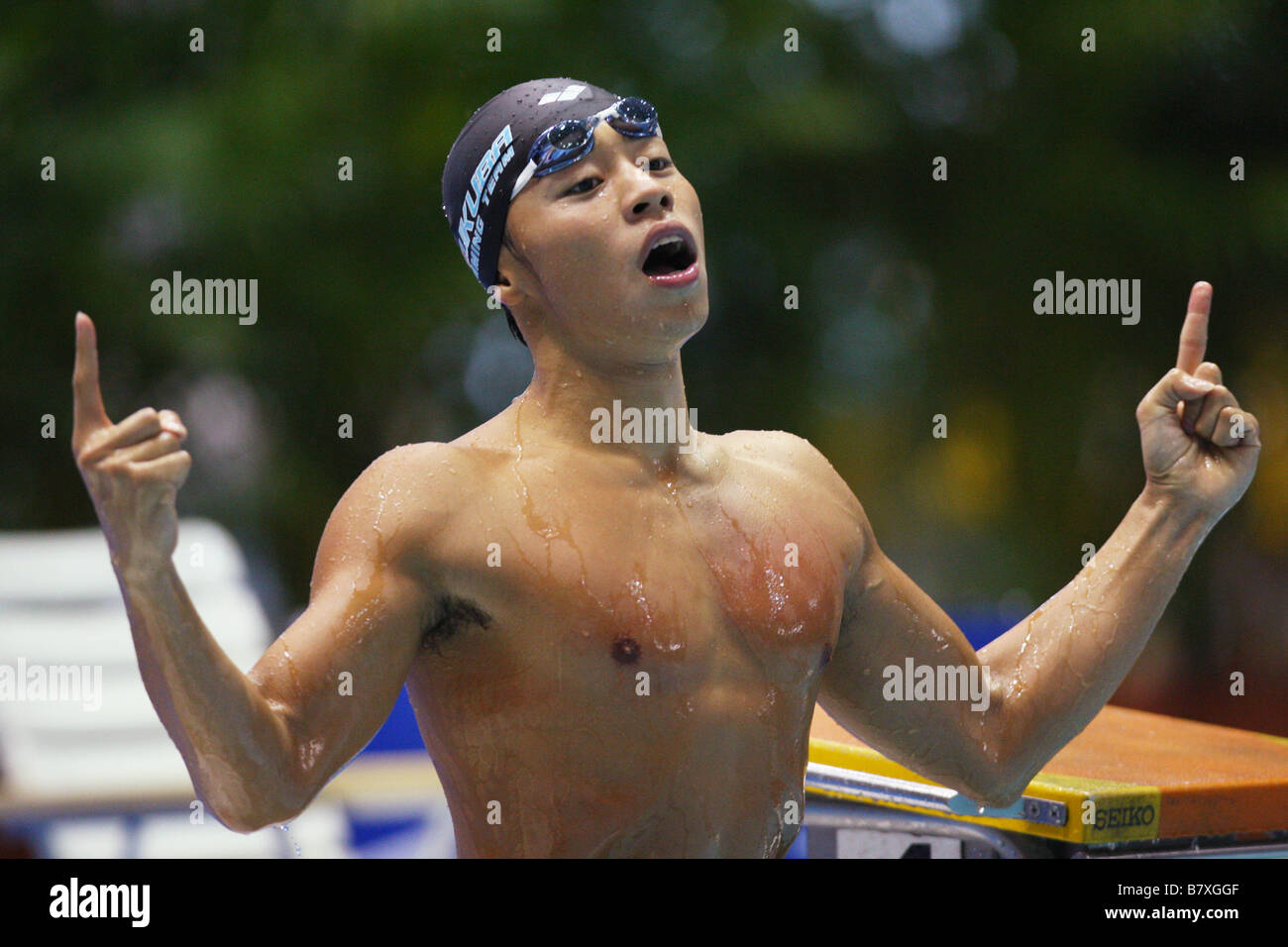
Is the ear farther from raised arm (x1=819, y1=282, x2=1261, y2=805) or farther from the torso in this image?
raised arm (x1=819, y1=282, x2=1261, y2=805)

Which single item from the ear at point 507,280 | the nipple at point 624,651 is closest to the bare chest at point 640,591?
the nipple at point 624,651

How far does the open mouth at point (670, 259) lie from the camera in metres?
2.97

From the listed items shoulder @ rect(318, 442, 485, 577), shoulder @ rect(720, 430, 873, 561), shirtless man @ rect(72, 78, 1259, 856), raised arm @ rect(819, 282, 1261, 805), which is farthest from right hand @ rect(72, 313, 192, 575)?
raised arm @ rect(819, 282, 1261, 805)

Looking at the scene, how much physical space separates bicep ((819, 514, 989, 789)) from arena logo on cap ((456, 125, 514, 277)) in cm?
97

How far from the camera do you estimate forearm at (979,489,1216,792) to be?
3.30 metres

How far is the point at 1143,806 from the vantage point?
3371 mm

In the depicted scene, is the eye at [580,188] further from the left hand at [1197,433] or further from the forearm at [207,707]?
the left hand at [1197,433]

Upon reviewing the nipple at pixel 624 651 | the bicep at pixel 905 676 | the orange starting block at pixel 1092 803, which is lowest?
the orange starting block at pixel 1092 803

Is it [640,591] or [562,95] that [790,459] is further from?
[562,95]

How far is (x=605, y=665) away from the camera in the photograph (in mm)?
2809

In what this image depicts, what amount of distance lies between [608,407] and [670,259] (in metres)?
0.30
